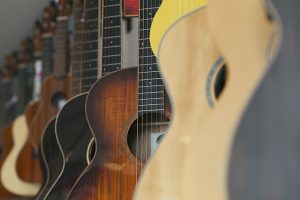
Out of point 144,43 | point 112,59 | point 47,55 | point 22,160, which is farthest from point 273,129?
point 47,55

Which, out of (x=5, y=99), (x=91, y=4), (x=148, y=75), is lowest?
(x=148, y=75)

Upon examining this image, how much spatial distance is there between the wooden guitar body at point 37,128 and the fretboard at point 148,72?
952mm

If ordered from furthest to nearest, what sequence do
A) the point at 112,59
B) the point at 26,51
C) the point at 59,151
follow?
the point at 26,51 → the point at 59,151 → the point at 112,59

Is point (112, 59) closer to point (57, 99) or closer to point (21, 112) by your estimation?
point (57, 99)

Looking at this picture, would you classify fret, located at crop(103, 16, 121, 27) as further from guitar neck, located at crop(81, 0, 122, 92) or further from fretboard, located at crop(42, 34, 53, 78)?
fretboard, located at crop(42, 34, 53, 78)

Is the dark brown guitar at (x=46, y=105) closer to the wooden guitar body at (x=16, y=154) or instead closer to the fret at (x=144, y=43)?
the wooden guitar body at (x=16, y=154)

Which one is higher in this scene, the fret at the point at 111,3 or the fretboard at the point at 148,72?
the fret at the point at 111,3

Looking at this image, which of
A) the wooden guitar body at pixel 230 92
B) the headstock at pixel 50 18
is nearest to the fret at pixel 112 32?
the wooden guitar body at pixel 230 92

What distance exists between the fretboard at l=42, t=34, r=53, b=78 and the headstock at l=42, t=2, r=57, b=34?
0.10 ft

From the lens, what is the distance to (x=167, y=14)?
1207 mm

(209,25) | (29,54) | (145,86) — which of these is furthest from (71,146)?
(29,54)

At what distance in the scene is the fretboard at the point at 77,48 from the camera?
1814 millimetres

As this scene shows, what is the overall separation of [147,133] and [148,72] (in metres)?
0.15

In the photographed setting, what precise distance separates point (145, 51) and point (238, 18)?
0.59 metres
